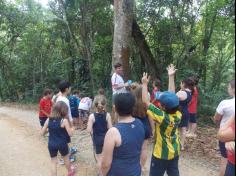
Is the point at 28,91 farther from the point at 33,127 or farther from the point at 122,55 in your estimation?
the point at 122,55

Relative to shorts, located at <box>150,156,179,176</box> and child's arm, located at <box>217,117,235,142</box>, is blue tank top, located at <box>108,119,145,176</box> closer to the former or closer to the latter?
shorts, located at <box>150,156,179,176</box>

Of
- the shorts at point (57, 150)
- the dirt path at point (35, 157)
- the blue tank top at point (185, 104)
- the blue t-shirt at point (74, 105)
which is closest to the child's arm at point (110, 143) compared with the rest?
the shorts at point (57, 150)

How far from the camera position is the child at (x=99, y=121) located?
6.08m

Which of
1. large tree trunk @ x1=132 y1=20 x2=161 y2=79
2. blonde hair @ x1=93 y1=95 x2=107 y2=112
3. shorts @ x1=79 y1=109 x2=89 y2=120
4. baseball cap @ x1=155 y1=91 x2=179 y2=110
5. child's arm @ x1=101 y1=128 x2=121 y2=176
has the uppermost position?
large tree trunk @ x1=132 y1=20 x2=161 y2=79

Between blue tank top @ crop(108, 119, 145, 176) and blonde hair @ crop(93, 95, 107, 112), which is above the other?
blonde hair @ crop(93, 95, 107, 112)

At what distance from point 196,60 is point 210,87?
1327mm

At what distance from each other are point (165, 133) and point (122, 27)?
6.53 meters

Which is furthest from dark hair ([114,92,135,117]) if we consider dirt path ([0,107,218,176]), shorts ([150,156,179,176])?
dirt path ([0,107,218,176])

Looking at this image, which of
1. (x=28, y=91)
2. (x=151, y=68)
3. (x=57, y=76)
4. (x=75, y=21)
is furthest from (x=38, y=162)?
(x=28, y=91)

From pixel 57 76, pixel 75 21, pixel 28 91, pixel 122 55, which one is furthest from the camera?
pixel 28 91

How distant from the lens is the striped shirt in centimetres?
460

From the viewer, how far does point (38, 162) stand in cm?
853

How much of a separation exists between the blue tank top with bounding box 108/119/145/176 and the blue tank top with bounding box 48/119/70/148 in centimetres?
240

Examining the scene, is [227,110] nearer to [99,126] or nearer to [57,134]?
[99,126]
